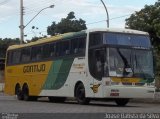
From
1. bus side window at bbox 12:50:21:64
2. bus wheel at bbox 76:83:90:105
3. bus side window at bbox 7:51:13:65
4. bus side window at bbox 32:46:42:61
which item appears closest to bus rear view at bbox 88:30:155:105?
bus wheel at bbox 76:83:90:105

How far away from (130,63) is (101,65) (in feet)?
4.20

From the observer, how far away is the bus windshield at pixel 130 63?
22.9 metres

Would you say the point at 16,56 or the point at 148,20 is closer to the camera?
the point at 16,56

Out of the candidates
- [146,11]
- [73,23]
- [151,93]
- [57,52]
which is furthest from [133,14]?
[73,23]

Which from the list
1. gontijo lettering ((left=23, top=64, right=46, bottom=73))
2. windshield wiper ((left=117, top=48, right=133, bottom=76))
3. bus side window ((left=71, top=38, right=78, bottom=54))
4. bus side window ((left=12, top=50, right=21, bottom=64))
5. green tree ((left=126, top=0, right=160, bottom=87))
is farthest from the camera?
green tree ((left=126, top=0, right=160, bottom=87))

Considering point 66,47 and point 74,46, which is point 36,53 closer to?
point 66,47

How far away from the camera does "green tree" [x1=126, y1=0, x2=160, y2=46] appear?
1758 inches

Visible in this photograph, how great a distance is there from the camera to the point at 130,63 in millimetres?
23125

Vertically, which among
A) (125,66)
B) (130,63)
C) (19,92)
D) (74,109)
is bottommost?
(74,109)

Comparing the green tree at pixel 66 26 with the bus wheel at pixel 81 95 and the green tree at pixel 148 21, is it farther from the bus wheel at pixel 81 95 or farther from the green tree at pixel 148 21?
the bus wheel at pixel 81 95

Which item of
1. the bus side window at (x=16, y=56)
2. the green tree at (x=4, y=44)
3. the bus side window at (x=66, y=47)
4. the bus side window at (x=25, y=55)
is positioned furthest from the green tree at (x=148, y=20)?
the green tree at (x=4, y=44)

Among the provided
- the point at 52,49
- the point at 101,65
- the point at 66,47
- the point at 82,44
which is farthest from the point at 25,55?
the point at 101,65

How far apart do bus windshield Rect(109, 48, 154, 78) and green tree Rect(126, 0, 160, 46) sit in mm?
20292

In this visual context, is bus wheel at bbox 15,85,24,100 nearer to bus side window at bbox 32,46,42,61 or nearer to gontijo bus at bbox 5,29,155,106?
bus side window at bbox 32,46,42,61
